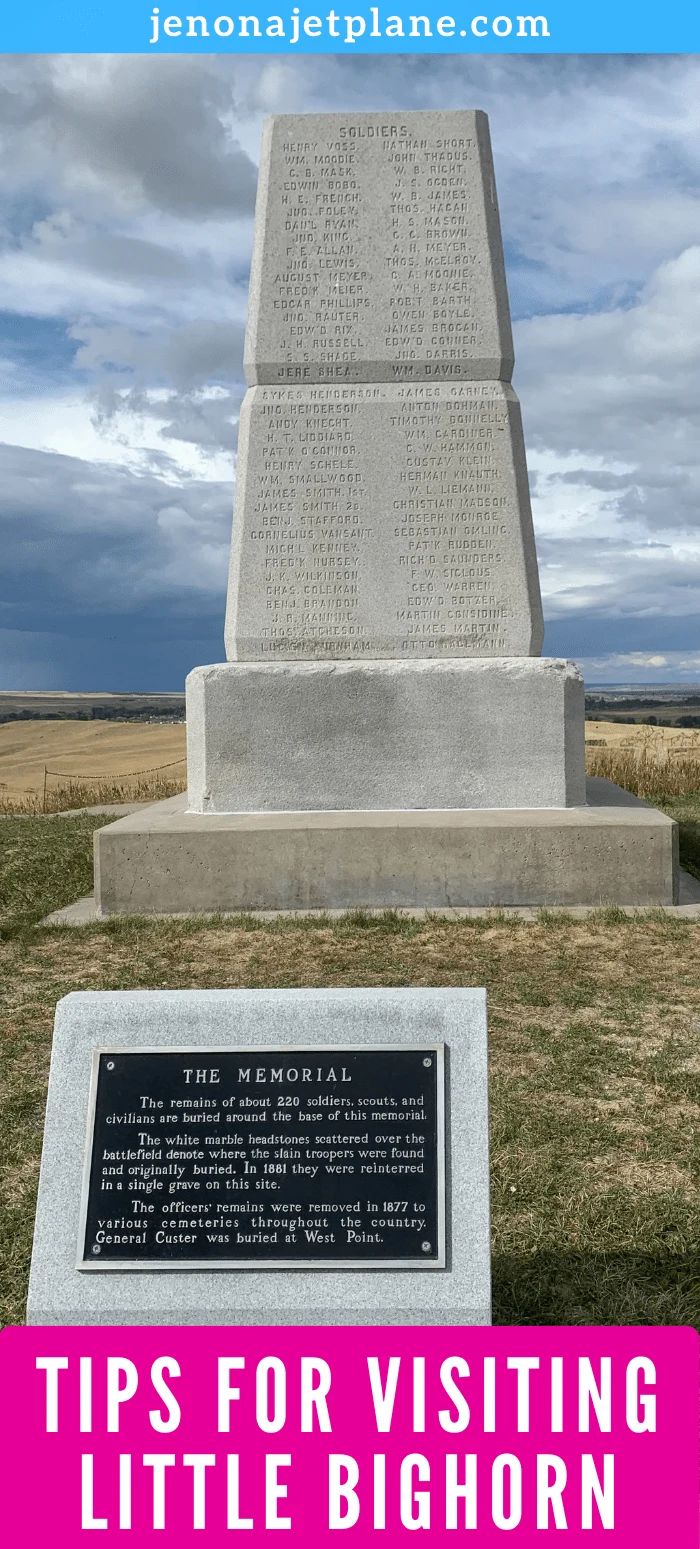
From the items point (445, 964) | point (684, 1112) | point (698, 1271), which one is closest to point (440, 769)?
point (445, 964)

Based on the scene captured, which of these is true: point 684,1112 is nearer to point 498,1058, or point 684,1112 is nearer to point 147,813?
point 498,1058

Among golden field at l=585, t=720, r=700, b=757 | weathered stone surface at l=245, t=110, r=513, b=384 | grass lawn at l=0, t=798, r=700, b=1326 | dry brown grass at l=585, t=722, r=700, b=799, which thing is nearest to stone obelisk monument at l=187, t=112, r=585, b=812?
weathered stone surface at l=245, t=110, r=513, b=384

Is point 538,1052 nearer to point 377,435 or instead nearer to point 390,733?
point 390,733

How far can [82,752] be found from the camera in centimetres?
2931

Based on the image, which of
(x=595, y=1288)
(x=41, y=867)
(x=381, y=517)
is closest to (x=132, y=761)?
(x=41, y=867)

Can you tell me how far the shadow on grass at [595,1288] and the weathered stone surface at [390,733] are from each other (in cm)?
472

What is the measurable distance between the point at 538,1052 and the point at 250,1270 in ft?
7.50

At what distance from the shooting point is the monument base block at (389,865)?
22.6 feet

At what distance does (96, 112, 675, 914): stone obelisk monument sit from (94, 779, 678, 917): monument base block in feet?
1.81

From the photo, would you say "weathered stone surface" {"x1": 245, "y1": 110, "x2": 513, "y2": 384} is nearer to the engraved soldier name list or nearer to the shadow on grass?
the engraved soldier name list

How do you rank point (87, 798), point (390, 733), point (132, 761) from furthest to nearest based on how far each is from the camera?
point (132, 761)
point (87, 798)
point (390, 733)

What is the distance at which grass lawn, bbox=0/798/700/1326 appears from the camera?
2.91 m

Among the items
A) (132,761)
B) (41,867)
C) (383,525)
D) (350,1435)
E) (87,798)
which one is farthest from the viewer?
(132,761)

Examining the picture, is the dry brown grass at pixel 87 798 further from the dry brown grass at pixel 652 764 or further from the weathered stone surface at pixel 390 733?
the weathered stone surface at pixel 390 733
